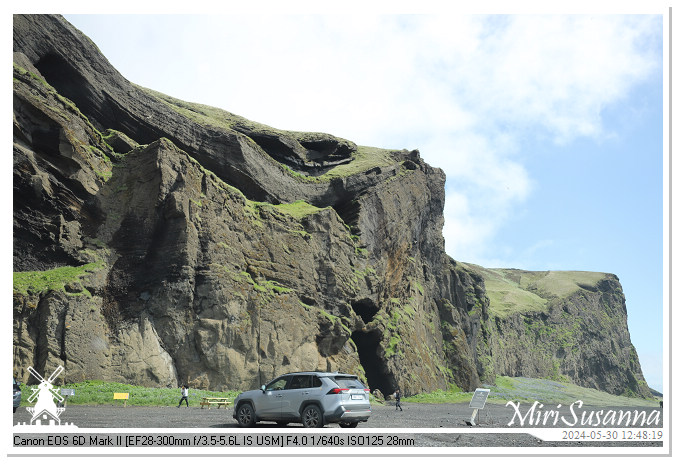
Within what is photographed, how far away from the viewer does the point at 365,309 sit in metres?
63.1

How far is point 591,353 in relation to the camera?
155250 mm

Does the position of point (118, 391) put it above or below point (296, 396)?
below

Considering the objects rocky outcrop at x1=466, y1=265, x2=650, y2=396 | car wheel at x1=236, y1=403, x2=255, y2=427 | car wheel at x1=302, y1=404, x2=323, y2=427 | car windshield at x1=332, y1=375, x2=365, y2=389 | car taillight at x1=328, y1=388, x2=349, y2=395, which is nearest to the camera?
car wheel at x1=302, y1=404, x2=323, y2=427

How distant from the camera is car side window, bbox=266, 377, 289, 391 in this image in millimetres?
19531

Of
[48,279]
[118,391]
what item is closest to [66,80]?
[48,279]

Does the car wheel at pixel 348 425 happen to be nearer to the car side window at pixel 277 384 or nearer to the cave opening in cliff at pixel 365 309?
the car side window at pixel 277 384

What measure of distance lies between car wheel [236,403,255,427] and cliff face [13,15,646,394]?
62.2 feet

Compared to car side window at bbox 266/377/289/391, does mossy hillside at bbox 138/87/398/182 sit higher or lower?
higher

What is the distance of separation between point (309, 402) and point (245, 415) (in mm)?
3245

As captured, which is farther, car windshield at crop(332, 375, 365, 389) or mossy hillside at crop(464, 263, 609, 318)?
mossy hillside at crop(464, 263, 609, 318)

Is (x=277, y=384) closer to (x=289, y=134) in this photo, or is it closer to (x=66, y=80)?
(x=66, y=80)

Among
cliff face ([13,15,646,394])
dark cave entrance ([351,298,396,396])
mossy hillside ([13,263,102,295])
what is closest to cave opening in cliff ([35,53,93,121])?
cliff face ([13,15,646,394])

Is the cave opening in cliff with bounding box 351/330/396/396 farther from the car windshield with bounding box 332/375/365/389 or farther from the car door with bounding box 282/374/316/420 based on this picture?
the car door with bounding box 282/374/316/420
